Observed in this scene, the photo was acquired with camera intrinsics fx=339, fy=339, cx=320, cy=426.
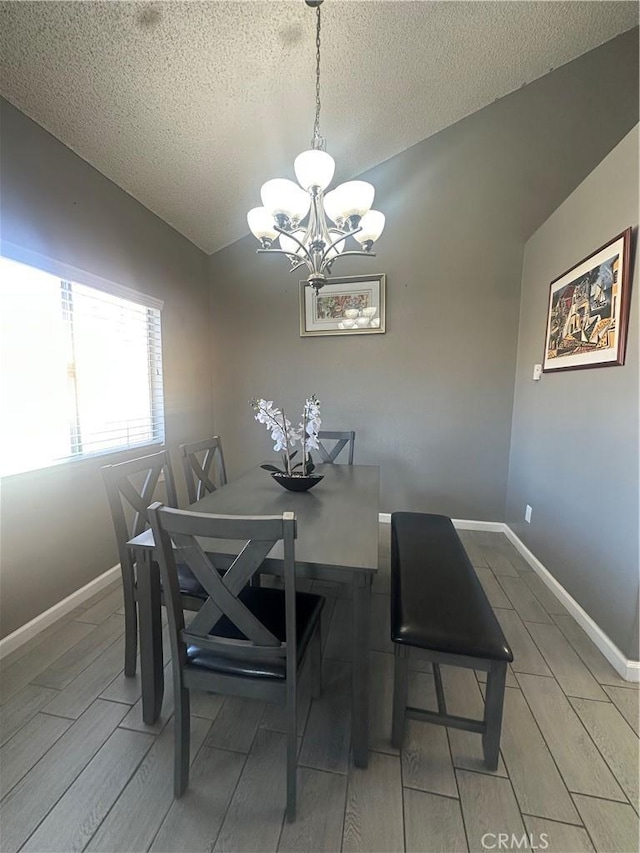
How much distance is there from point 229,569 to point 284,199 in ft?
5.19

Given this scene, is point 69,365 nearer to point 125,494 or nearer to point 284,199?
point 125,494

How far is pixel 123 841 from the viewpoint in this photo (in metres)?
0.98

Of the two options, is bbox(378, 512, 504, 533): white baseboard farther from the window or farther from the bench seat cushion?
the window

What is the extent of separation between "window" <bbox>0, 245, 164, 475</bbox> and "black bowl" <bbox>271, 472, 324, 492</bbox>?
4.21 ft

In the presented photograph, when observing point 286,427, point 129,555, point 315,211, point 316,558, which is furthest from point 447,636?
point 315,211

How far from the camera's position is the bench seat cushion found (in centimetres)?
112

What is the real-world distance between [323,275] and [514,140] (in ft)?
7.48

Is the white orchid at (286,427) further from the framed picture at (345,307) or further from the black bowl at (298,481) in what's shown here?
the framed picture at (345,307)

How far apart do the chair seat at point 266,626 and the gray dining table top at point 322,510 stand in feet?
0.90

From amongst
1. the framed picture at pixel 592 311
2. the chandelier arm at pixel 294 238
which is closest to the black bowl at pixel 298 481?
the chandelier arm at pixel 294 238

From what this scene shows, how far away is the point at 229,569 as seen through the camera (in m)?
0.96

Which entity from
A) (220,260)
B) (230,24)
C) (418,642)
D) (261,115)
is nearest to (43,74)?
(230,24)

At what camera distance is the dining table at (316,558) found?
1.08 metres

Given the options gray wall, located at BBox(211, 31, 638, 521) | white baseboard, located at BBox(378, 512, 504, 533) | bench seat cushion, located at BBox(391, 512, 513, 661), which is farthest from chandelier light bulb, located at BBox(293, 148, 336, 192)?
white baseboard, located at BBox(378, 512, 504, 533)
